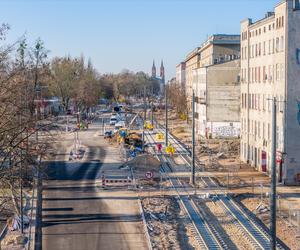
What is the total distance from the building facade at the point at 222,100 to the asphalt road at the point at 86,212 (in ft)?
68.0

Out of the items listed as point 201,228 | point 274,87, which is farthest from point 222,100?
point 201,228

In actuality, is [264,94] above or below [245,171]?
above

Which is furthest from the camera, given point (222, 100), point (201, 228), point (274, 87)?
point (222, 100)

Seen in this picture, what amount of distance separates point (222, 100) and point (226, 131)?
325cm

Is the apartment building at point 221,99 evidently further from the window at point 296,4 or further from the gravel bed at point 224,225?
the gravel bed at point 224,225

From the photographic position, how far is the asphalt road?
2308 cm

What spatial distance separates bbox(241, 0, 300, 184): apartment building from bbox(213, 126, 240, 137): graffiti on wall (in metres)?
15.4

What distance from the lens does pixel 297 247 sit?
73.9 ft

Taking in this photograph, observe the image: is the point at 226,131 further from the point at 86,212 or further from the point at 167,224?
the point at 167,224

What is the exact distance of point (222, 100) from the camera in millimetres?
63438

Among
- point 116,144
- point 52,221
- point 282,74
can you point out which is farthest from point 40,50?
point 116,144

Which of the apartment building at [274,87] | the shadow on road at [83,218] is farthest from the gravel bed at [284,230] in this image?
the apartment building at [274,87]

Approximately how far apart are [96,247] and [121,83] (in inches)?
5686

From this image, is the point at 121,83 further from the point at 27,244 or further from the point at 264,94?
the point at 27,244
